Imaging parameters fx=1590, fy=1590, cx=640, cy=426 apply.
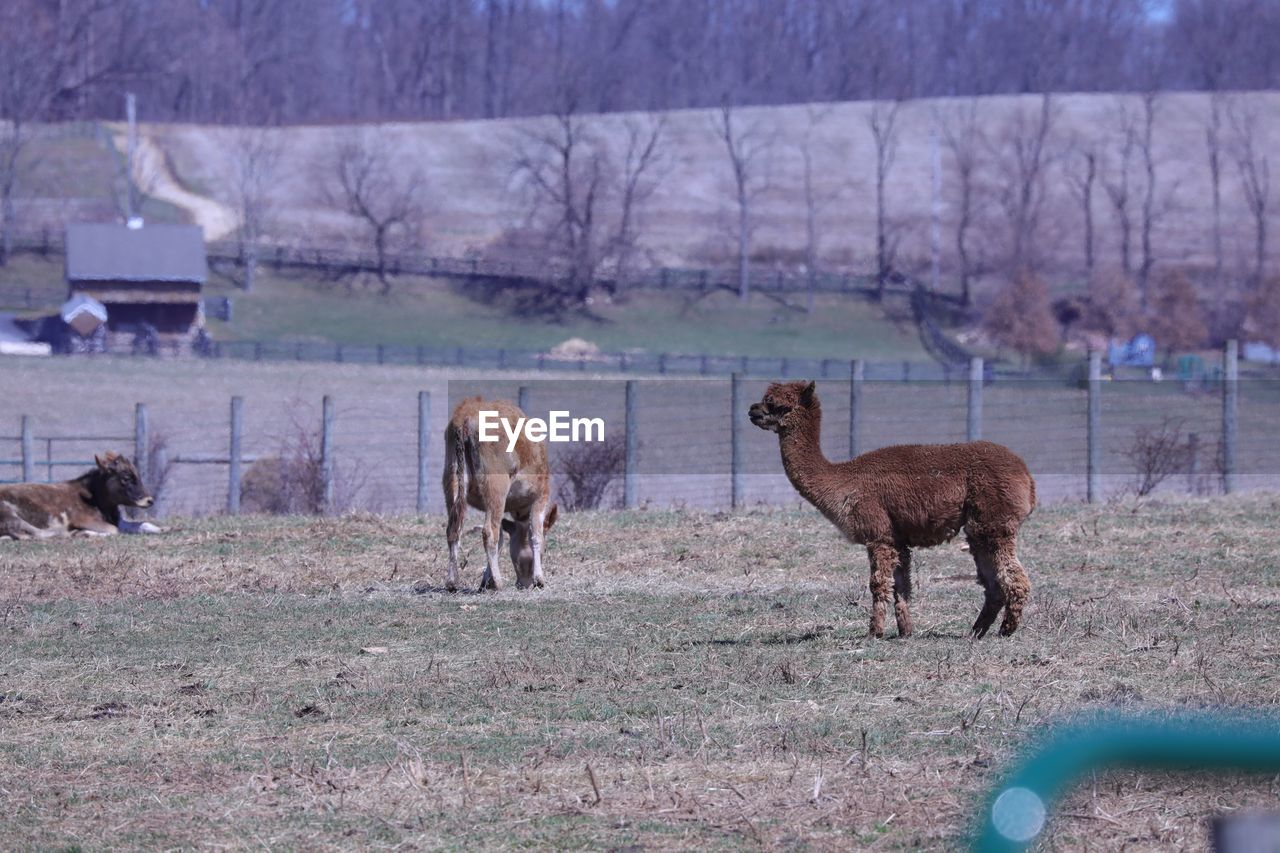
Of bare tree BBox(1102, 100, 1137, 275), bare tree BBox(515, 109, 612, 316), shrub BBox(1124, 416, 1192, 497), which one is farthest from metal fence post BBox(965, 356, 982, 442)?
bare tree BBox(1102, 100, 1137, 275)

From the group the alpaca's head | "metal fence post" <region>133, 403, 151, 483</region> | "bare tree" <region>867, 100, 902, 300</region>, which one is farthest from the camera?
"bare tree" <region>867, 100, 902, 300</region>

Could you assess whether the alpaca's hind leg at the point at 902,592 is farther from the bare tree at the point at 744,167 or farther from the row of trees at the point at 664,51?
the row of trees at the point at 664,51

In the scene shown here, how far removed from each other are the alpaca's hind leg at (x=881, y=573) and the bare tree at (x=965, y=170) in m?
71.4

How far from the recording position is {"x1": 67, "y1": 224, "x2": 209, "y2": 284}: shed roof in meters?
68.8

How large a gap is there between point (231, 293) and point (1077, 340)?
131ft

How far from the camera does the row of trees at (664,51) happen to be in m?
116

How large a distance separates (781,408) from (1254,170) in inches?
3356

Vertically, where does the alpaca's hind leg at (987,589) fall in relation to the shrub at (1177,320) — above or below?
below

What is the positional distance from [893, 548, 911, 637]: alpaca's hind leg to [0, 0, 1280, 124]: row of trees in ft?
349

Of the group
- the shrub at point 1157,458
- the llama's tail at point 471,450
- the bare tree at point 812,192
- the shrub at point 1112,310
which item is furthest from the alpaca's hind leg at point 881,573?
the bare tree at point 812,192

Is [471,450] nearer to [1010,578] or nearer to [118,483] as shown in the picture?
[1010,578]

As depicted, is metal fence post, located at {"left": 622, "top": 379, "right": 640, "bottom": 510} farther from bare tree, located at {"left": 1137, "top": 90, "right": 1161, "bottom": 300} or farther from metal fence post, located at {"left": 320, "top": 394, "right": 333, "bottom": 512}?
bare tree, located at {"left": 1137, "top": 90, "right": 1161, "bottom": 300}

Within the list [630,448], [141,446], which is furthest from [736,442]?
[141,446]

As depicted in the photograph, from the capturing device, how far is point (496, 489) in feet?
44.8
